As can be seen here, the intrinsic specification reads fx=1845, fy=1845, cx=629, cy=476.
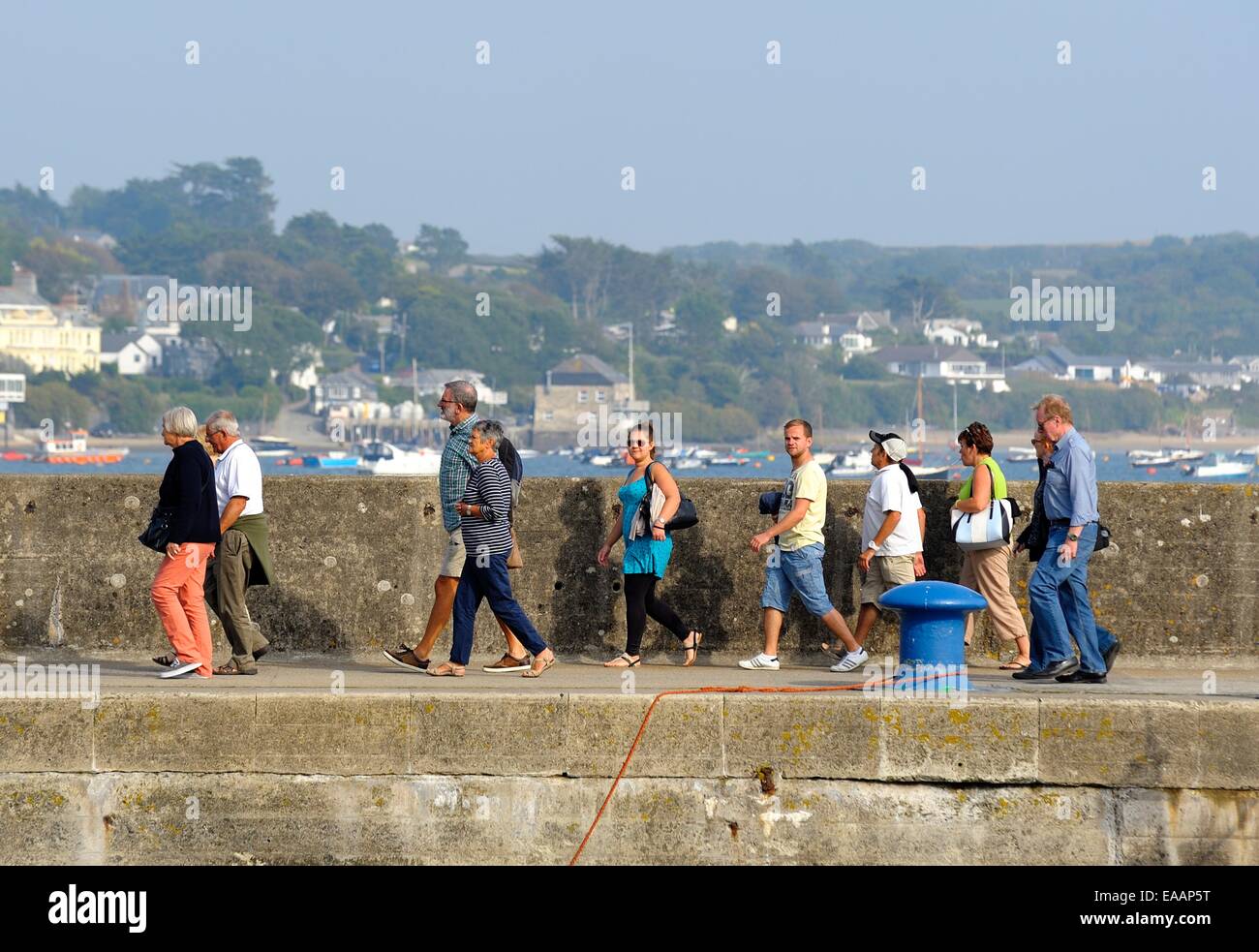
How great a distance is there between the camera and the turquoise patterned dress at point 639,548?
33.8 ft

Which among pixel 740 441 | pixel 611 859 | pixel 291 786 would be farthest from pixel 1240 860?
pixel 740 441

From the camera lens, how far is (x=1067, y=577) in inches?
382

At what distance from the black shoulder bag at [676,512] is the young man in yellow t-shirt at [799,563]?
0.39 metres

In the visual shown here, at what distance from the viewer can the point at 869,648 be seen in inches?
423

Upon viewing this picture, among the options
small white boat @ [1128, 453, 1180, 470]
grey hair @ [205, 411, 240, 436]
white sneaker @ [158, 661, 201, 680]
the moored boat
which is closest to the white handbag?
grey hair @ [205, 411, 240, 436]

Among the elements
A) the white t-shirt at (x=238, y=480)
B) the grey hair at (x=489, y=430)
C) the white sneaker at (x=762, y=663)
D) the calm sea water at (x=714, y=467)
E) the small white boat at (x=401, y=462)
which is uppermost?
the grey hair at (x=489, y=430)

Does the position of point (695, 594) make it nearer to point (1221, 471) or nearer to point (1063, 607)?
point (1063, 607)

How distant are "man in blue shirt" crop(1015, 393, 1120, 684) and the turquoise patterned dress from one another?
2.02m

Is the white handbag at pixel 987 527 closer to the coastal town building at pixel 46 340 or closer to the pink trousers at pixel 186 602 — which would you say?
the pink trousers at pixel 186 602

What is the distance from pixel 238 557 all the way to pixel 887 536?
3543 millimetres

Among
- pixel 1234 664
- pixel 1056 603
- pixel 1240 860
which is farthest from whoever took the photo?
pixel 1234 664

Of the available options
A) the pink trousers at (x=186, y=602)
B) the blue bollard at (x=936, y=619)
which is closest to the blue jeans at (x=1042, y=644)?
the blue bollard at (x=936, y=619)

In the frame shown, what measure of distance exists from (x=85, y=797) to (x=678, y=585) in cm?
373

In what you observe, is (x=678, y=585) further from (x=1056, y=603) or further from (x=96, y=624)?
(x=96, y=624)
